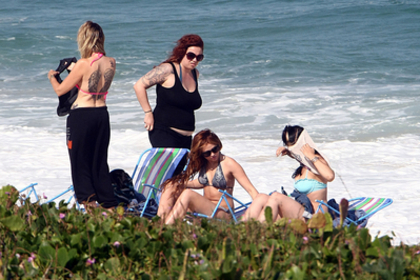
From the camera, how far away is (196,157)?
432 centimetres

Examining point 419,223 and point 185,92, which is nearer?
point 185,92

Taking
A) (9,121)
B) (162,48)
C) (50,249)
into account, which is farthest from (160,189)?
(162,48)

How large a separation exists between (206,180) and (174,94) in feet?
2.66

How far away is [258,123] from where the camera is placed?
1052cm

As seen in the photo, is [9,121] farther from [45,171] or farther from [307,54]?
[307,54]

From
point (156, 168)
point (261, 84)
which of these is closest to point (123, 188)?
point (156, 168)

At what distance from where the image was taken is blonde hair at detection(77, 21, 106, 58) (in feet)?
13.4

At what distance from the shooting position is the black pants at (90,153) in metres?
4.19

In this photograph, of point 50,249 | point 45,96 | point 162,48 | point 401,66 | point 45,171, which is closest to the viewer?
point 50,249

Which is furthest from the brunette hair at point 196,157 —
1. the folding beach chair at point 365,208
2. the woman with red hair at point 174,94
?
the folding beach chair at point 365,208

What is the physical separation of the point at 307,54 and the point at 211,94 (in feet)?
22.7

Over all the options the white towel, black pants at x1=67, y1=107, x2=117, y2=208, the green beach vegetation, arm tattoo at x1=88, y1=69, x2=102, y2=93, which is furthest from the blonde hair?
the white towel

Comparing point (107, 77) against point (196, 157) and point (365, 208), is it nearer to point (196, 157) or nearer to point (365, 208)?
point (196, 157)

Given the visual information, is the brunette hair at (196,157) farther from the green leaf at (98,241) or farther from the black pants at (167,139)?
the green leaf at (98,241)
